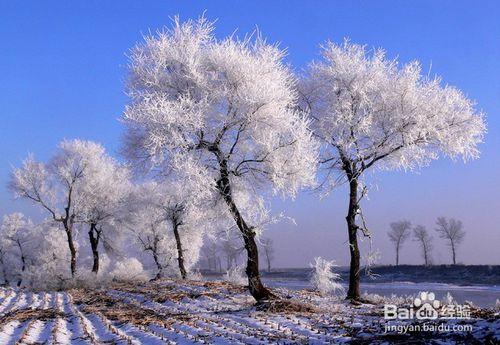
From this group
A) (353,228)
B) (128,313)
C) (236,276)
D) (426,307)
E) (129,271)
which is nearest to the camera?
(426,307)

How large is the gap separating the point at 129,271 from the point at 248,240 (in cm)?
2726

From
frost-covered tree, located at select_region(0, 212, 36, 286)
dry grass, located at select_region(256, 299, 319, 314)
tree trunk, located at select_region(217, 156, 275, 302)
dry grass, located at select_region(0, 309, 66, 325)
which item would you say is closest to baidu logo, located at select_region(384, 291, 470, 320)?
dry grass, located at select_region(256, 299, 319, 314)

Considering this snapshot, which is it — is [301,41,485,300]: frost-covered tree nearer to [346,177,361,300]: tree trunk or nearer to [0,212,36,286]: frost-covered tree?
[346,177,361,300]: tree trunk

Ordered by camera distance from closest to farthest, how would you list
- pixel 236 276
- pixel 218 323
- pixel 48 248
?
pixel 218 323
pixel 236 276
pixel 48 248

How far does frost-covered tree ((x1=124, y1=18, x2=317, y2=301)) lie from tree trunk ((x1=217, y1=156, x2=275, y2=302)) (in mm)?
33

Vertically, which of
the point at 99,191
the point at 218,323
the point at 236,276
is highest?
the point at 99,191

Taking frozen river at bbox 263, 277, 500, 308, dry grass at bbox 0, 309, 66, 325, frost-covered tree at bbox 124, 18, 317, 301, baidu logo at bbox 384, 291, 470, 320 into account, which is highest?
frost-covered tree at bbox 124, 18, 317, 301

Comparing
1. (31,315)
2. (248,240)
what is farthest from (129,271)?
(248,240)

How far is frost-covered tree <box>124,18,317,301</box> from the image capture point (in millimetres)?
15422

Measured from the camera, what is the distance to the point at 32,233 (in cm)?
6269

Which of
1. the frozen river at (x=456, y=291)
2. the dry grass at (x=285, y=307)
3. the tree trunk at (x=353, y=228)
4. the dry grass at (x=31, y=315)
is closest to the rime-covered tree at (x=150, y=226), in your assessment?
the frozen river at (x=456, y=291)

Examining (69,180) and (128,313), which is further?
(69,180)

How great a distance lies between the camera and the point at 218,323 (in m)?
12.9

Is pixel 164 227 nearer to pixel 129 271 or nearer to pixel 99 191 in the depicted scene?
pixel 129 271
